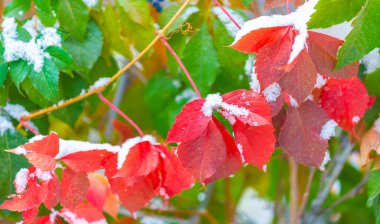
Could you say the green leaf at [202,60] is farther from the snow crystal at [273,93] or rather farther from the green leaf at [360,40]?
the green leaf at [360,40]

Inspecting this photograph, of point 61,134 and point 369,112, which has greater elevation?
point 369,112

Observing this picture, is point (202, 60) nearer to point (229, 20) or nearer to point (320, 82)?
point (229, 20)

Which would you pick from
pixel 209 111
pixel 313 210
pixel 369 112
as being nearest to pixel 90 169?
pixel 209 111

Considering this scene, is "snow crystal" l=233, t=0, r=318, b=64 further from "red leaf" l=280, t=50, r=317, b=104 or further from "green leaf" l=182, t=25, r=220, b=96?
"green leaf" l=182, t=25, r=220, b=96

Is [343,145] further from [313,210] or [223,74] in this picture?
[223,74]

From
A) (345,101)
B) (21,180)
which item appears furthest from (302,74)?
(21,180)

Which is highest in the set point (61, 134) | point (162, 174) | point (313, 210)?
point (162, 174)
